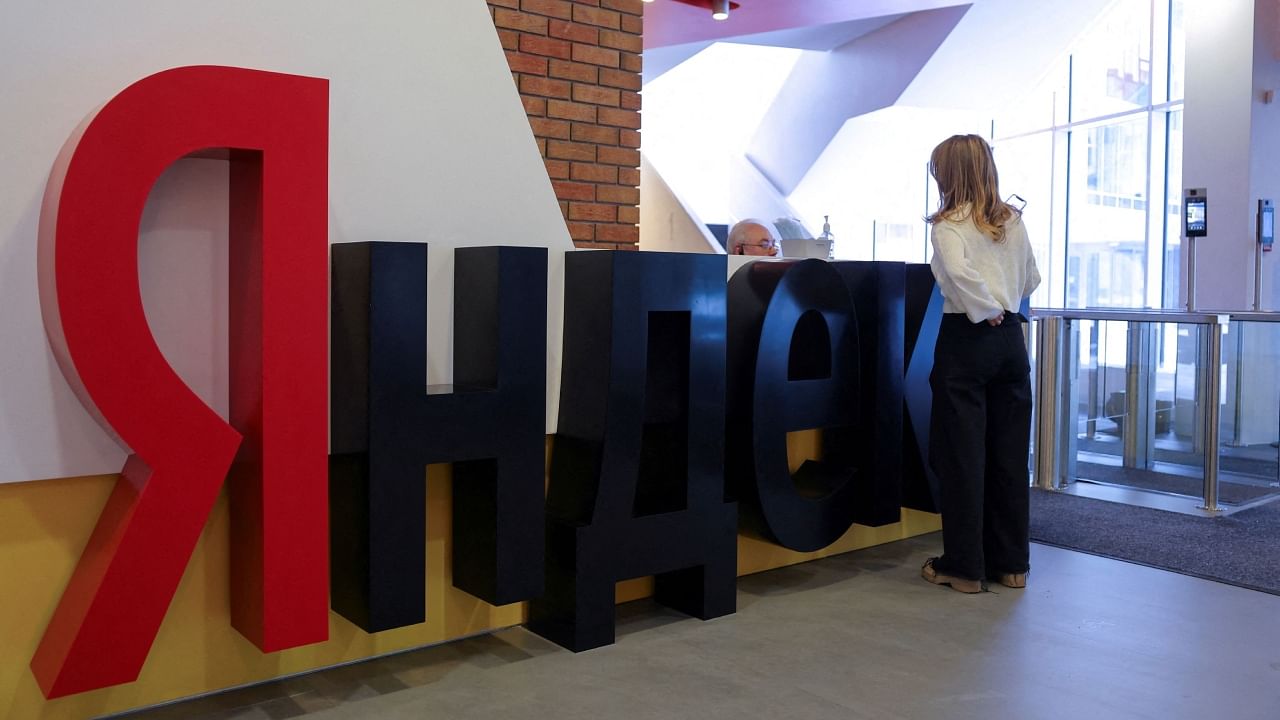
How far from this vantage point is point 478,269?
108 inches

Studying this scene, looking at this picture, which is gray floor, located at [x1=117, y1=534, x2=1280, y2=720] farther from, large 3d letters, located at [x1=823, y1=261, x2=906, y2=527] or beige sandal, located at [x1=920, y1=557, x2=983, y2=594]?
large 3d letters, located at [x1=823, y1=261, x2=906, y2=527]

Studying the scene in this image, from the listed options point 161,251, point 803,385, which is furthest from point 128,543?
point 803,385

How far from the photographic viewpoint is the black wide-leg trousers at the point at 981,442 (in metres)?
3.42

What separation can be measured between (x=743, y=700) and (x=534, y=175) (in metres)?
1.57

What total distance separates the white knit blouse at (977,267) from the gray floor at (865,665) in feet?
3.15

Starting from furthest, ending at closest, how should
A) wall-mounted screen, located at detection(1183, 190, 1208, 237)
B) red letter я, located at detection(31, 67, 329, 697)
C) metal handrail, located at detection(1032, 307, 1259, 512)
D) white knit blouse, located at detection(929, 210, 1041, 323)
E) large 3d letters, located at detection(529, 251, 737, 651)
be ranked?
wall-mounted screen, located at detection(1183, 190, 1208, 237) → metal handrail, located at detection(1032, 307, 1259, 512) → white knit blouse, located at detection(929, 210, 1041, 323) → large 3d letters, located at detection(529, 251, 737, 651) → red letter я, located at detection(31, 67, 329, 697)

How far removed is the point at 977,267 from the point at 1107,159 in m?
8.45

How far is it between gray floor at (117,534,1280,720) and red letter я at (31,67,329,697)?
32cm

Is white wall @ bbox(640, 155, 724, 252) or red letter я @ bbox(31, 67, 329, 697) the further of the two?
white wall @ bbox(640, 155, 724, 252)

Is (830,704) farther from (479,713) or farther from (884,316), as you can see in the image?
(884,316)

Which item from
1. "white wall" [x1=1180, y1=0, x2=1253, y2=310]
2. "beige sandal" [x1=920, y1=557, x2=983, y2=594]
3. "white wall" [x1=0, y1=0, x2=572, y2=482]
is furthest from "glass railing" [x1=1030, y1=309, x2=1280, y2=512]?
"white wall" [x1=0, y1=0, x2=572, y2=482]

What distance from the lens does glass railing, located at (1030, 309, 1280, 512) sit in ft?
16.1

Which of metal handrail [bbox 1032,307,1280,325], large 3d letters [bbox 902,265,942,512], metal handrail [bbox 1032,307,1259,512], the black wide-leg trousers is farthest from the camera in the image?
metal handrail [bbox 1032,307,1259,512]

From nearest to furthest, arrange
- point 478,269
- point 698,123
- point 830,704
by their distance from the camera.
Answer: point 830,704 < point 478,269 < point 698,123
